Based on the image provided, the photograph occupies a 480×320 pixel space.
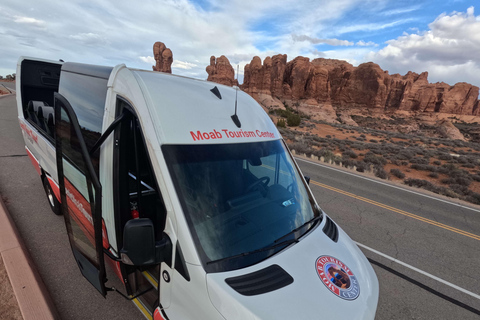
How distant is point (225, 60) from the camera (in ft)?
270

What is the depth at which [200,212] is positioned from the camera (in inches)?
71.5

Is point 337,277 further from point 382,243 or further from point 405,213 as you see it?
point 405,213

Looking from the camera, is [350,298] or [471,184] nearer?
[350,298]

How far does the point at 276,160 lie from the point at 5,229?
4204 mm

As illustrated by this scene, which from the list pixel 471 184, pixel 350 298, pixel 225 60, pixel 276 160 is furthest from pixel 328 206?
pixel 225 60

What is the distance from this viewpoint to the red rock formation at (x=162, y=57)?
92.8m

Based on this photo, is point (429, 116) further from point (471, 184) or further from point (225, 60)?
point (471, 184)

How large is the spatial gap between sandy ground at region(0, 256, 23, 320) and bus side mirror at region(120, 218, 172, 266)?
1.91 metres

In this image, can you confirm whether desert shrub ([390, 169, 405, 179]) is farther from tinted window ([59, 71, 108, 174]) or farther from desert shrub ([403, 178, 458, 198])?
tinted window ([59, 71, 108, 174])

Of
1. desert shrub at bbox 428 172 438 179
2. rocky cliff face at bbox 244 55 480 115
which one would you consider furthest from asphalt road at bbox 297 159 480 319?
rocky cliff face at bbox 244 55 480 115

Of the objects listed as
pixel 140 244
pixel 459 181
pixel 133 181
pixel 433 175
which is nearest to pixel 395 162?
pixel 433 175

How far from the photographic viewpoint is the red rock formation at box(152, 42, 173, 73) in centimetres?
9275

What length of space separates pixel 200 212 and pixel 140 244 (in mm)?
445

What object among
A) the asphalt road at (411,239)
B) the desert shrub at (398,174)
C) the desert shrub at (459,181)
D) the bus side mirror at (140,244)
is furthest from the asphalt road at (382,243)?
the desert shrub at (459,181)
